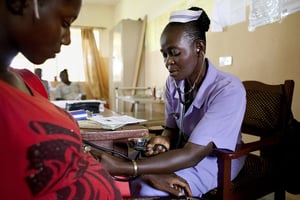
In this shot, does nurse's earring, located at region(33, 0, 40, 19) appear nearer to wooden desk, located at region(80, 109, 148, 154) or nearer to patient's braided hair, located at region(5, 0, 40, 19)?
patient's braided hair, located at region(5, 0, 40, 19)

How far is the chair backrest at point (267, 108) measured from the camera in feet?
4.00

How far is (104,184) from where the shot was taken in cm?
46

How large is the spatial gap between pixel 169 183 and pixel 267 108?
677 mm

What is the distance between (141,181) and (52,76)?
215 inches

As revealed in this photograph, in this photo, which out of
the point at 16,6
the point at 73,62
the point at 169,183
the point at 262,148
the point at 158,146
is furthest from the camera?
the point at 73,62

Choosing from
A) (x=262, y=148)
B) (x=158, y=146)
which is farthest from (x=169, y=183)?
(x=262, y=148)

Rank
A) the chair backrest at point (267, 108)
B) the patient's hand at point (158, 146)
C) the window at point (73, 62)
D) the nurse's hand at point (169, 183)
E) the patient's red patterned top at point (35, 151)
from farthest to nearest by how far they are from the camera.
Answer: the window at point (73, 62)
the chair backrest at point (267, 108)
the patient's hand at point (158, 146)
the nurse's hand at point (169, 183)
the patient's red patterned top at point (35, 151)

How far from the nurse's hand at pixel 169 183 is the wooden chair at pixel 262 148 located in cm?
17

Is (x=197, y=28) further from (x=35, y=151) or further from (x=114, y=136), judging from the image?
(x=35, y=151)

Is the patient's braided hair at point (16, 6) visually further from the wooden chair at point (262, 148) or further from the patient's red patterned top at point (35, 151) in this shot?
the wooden chair at point (262, 148)

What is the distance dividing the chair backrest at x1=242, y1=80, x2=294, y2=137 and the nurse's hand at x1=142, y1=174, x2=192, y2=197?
58 centimetres

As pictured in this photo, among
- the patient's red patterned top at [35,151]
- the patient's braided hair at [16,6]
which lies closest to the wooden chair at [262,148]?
the patient's red patterned top at [35,151]

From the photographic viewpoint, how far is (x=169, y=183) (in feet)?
3.01

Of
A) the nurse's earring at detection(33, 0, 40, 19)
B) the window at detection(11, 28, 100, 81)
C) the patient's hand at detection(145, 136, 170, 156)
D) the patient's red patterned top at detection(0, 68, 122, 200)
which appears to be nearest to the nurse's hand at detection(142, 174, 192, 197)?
the patient's hand at detection(145, 136, 170, 156)
